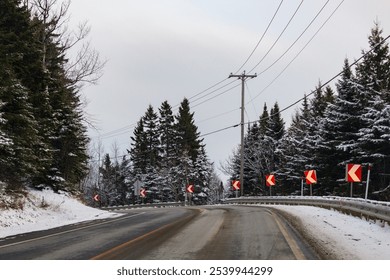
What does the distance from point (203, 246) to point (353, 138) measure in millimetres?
26564

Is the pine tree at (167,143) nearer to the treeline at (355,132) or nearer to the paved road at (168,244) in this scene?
the treeline at (355,132)

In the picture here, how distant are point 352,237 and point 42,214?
12503mm

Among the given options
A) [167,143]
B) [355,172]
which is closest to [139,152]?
[167,143]

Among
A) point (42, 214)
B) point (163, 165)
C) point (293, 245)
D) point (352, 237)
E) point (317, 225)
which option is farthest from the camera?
point (163, 165)

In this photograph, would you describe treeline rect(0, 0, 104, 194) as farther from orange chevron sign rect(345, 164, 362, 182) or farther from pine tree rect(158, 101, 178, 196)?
pine tree rect(158, 101, 178, 196)

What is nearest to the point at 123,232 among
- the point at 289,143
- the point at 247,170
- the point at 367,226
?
the point at 367,226

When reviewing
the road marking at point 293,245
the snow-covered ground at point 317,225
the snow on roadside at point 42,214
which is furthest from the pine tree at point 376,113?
the snow on roadside at point 42,214

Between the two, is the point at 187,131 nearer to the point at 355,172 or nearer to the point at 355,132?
the point at 355,132

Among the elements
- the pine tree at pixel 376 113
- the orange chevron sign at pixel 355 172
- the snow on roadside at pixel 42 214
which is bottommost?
the snow on roadside at pixel 42 214

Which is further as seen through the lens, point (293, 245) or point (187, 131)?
point (187, 131)

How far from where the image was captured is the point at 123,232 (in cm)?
1167

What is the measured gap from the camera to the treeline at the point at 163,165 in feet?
208

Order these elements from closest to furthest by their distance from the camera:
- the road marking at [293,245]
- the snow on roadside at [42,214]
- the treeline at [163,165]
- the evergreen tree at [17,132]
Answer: the road marking at [293,245] → the snow on roadside at [42,214] → the evergreen tree at [17,132] → the treeline at [163,165]

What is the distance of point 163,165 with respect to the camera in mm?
65125
